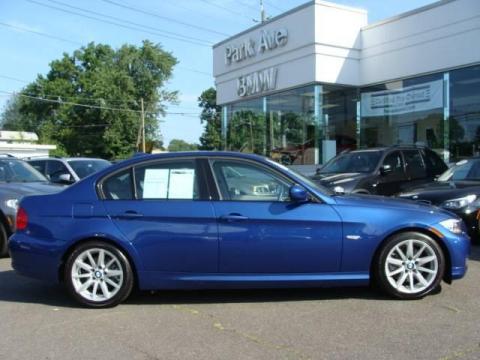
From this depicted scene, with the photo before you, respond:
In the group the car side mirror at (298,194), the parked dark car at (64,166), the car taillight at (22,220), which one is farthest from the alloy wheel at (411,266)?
the parked dark car at (64,166)

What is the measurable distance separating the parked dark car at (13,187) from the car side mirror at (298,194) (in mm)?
4737

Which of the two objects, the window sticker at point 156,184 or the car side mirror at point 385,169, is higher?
the car side mirror at point 385,169

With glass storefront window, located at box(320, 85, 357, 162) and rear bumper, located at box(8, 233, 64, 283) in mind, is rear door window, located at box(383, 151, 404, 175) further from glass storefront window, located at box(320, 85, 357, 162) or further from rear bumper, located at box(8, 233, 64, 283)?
glass storefront window, located at box(320, 85, 357, 162)

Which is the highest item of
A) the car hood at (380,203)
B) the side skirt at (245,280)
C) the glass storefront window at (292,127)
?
the glass storefront window at (292,127)

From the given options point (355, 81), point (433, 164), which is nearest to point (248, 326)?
point (433, 164)

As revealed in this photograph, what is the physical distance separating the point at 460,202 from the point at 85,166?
373 inches

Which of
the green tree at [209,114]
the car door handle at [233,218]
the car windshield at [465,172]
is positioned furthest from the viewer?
the green tree at [209,114]

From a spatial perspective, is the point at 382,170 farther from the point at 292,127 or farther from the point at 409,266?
the point at 292,127

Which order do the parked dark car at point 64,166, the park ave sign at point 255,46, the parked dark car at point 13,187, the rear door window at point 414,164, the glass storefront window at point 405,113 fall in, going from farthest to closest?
the park ave sign at point 255,46 < the glass storefront window at point 405,113 < the parked dark car at point 64,166 < the rear door window at point 414,164 < the parked dark car at point 13,187

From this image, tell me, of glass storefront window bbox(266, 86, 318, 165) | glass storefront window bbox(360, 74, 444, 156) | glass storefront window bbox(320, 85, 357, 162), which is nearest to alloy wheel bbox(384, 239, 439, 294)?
glass storefront window bbox(360, 74, 444, 156)

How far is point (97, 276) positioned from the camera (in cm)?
564

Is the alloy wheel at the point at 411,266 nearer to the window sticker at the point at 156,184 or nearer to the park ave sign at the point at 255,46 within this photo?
the window sticker at the point at 156,184

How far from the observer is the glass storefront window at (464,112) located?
16.0 m

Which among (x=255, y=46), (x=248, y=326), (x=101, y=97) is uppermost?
(x=101, y=97)
